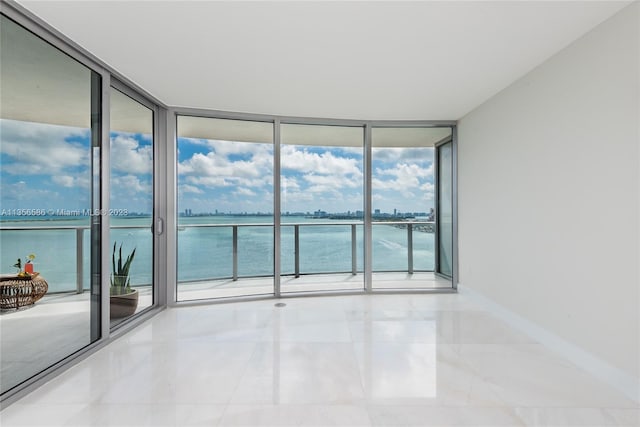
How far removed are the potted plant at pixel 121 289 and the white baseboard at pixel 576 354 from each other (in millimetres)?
4070

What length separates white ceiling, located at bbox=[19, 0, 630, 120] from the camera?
2.10 metres

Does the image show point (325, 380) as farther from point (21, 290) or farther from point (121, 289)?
point (121, 289)

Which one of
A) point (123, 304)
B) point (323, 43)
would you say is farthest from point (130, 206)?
point (323, 43)

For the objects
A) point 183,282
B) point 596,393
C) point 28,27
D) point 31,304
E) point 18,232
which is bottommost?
point 596,393

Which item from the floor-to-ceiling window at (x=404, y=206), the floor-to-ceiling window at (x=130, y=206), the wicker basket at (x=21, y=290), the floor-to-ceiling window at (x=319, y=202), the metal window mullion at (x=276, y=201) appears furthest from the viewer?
the floor-to-ceiling window at (x=404, y=206)

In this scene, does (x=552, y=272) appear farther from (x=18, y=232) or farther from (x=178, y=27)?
(x=18, y=232)

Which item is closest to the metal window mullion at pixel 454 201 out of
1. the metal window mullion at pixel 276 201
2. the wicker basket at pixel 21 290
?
the metal window mullion at pixel 276 201

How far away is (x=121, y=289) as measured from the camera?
3318 mm

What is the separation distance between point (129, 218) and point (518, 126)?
13.7 ft

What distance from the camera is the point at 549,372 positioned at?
7.85 feet

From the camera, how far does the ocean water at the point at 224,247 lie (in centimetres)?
242

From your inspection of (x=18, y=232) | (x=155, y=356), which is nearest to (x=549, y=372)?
(x=155, y=356)

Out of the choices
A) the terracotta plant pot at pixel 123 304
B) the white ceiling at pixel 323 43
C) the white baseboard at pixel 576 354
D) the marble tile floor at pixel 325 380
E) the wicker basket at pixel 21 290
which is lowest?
the marble tile floor at pixel 325 380

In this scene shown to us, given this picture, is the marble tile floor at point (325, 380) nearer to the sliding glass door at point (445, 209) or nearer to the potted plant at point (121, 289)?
the potted plant at point (121, 289)
